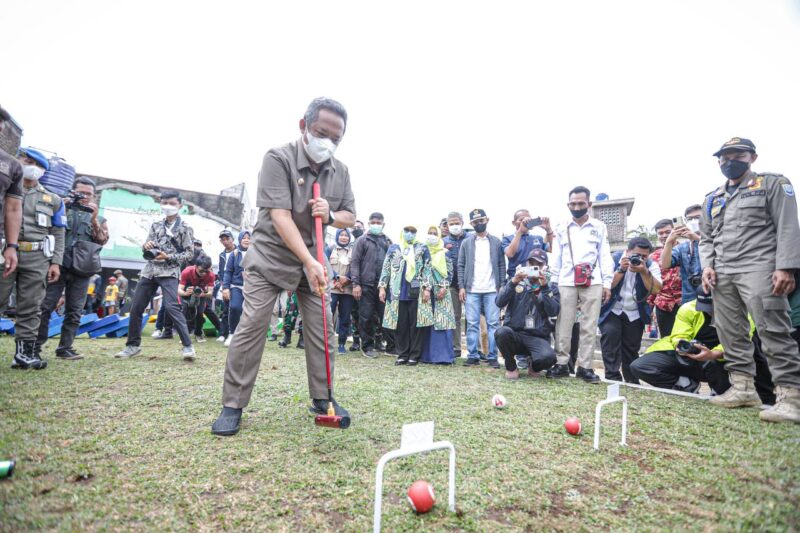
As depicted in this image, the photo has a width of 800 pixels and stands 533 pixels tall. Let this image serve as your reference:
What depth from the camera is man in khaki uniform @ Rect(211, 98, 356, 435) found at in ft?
8.59

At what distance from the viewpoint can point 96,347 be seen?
243 inches

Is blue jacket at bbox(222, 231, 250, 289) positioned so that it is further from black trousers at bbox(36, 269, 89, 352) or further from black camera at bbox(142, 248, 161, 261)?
black trousers at bbox(36, 269, 89, 352)

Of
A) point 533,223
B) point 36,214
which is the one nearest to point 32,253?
point 36,214

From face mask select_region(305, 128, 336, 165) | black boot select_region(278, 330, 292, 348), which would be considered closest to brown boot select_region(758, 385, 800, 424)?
face mask select_region(305, 128, 336, 165)

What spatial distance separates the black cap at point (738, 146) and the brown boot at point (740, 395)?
6.62 ft

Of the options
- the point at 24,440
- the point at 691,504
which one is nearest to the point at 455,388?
the point at 691,504

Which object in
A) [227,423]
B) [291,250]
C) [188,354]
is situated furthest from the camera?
[188,354]

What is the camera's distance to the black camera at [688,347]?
3934 millimetres

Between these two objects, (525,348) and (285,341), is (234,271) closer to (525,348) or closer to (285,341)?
(285,341)

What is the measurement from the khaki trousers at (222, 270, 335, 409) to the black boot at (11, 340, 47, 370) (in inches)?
116

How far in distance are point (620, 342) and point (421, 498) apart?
14.7 feet

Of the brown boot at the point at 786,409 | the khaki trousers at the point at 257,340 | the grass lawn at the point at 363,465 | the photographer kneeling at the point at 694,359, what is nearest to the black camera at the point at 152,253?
the grass lawn at the point at 363,465

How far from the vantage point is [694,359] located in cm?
401

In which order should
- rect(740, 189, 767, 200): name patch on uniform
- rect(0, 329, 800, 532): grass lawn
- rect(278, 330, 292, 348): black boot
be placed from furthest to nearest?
rect(278, 330, 292, 348): black boot → rect(740, 189, 767, 200): name patch on uniform → rect(0, 329, 800, 532): grass lawn
